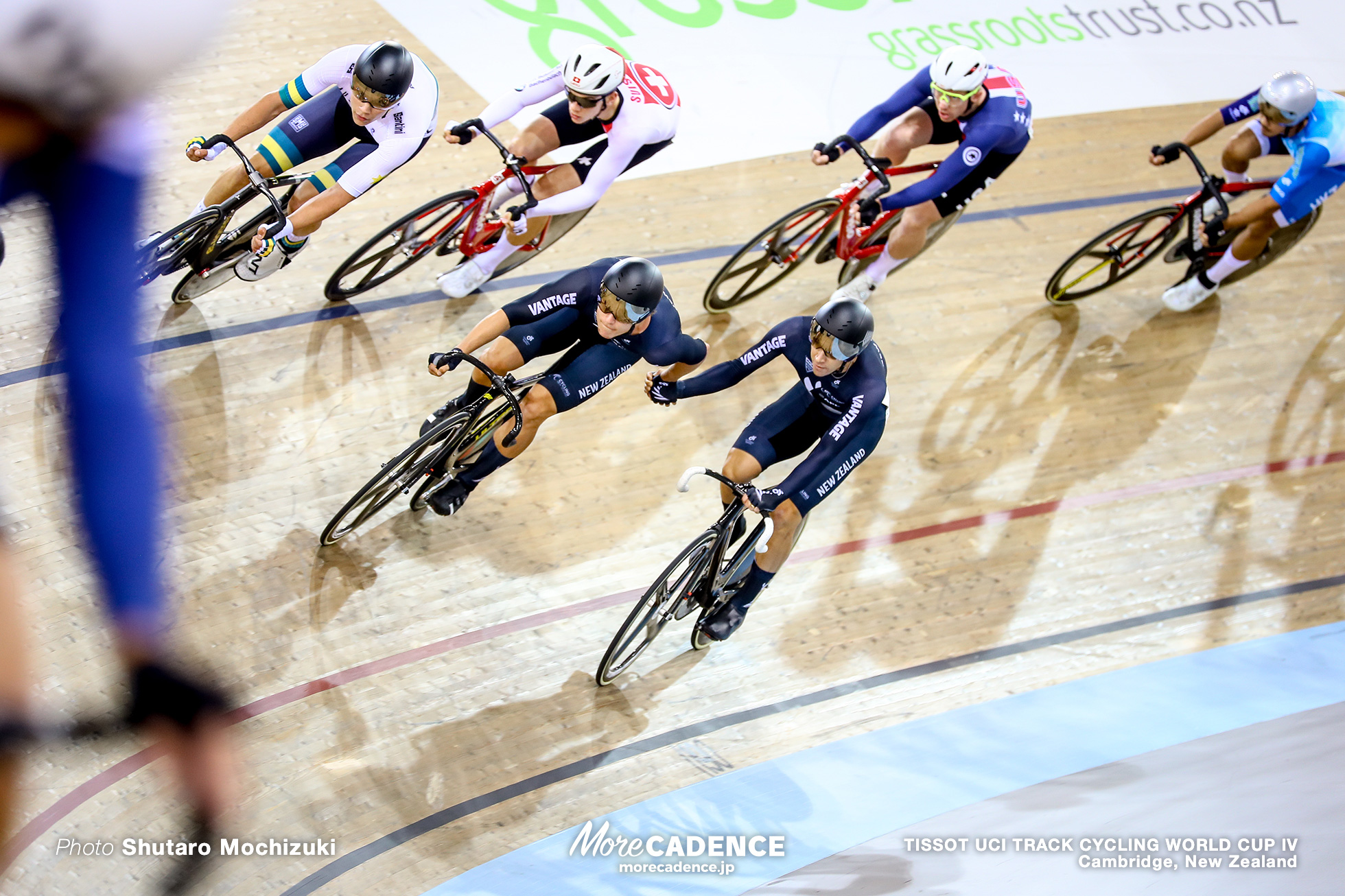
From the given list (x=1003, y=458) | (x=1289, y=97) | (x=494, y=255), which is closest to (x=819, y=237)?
(x=1003, y=458)

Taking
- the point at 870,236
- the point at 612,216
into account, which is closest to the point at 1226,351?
the point at 870,236

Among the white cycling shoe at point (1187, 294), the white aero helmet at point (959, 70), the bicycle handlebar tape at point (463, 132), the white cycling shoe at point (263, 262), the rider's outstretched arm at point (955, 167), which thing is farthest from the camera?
the white cycling shoe at point (1187, 294)

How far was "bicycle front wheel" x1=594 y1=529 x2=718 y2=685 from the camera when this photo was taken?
375 cm

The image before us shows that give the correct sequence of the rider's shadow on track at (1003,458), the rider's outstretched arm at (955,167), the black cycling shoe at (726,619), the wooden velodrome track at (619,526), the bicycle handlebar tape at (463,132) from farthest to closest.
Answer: the rider's outstretched arm at (955,167) → the bicycle handlebar tape at (463,132) → the rider's shadow on track at (1003,458) → the black cycling shoe at (726,619) → the wooden velodrome track at (619,526)

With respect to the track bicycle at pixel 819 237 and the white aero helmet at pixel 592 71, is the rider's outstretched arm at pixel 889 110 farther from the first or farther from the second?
the white aero helmet at pixel 592 71

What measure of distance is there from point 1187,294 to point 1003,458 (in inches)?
71.0

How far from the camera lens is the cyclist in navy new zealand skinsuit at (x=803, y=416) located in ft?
11.9

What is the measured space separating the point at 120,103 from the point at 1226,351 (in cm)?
616

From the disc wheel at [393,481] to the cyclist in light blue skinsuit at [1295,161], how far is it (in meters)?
4.38

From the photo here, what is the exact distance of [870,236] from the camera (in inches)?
222

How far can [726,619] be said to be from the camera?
4074 mm

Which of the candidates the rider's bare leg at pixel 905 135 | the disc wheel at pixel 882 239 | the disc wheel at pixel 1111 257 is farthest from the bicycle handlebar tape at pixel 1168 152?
the rider's bare leg at pixel 905 135

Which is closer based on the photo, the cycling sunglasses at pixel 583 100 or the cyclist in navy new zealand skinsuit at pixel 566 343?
the cyclist in navy new zealand skinsuit at pixel 566 343

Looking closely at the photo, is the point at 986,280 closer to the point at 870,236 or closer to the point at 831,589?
the point at 870,236
